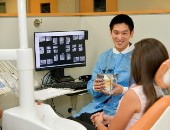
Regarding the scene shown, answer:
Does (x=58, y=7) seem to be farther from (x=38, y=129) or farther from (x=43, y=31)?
(x=38, y=129)

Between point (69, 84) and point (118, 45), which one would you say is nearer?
point (118, 45)

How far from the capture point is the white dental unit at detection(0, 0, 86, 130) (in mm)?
809

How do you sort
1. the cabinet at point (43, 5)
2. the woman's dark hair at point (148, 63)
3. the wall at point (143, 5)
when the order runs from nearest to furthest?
the woman's dark hair at point (148, 63) < the cabinet at point (43, 5) < the wall at point (143, 5)

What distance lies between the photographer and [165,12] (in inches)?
100

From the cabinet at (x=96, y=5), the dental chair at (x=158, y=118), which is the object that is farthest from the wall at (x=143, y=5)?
the dental chair at (x=158, y=118)

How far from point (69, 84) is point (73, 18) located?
2.48 feet

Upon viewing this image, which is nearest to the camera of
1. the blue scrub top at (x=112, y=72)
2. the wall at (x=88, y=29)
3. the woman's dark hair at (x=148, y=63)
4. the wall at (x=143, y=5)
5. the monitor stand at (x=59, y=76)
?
the woman's dark hair at (x=148, y=63)

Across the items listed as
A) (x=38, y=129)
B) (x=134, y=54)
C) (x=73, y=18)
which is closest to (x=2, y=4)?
(x=73, y=18)

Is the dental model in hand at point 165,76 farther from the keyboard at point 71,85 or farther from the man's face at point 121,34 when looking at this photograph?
the keyboard at point 71,85

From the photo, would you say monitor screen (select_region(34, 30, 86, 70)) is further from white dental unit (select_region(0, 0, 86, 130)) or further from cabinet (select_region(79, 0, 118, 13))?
white dental unit (select_region(0, 0, 86, 130))

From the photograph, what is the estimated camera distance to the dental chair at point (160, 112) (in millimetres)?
918

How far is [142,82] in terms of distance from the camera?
135cm

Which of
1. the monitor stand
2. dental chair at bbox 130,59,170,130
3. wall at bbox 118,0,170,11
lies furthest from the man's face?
wall at bbox 118,0,170,11

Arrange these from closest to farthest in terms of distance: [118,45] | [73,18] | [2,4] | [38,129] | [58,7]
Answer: [38,129], [118,45], [73,18], [58,7], [2,4]
